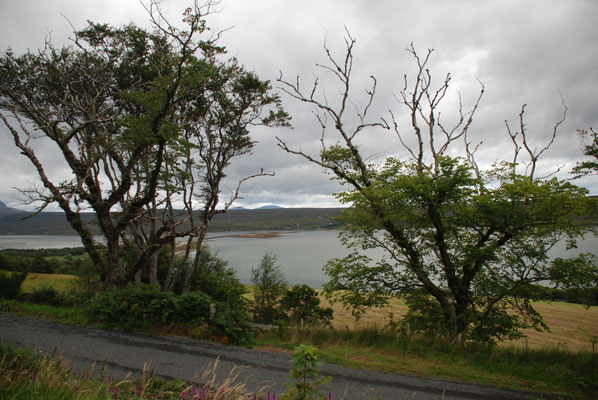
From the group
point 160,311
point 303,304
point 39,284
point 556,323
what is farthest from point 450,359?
point 556,323

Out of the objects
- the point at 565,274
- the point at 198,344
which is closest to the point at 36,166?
the point at 198,344

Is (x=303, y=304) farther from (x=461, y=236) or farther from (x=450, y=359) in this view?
(x=450, y=359)

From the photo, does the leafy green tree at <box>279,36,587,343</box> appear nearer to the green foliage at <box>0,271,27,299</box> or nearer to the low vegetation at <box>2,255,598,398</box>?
the low vegetation at <box>2,255,598,398</box>

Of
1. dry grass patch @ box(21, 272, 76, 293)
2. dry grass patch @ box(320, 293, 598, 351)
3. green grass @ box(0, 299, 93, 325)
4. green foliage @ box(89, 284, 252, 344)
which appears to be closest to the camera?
green foliage @ box(89, 284, 252, 344)

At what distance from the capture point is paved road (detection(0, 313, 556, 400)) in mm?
5758

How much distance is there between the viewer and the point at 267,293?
19.7 m

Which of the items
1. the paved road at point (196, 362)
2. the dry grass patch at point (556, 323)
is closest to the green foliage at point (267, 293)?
the dry grass patch at point (556, 323)

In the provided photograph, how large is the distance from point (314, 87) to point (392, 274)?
8.68 metres

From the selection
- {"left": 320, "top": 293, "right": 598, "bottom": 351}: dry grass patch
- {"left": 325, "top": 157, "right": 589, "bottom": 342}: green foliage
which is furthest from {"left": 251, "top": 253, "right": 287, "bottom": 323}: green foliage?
{"left": 325, "top": 157, "right": 589, "bottom": 342}: green foliage

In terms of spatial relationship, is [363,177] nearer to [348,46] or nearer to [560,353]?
[348,46]

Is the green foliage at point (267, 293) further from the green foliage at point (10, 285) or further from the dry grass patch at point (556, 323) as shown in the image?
the green foliage at point (10, 285)

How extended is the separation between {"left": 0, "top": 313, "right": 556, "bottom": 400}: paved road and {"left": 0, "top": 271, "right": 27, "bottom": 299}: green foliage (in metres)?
4.26

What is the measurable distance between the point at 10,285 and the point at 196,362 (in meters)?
10.7

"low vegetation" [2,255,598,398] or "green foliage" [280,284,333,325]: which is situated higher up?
"low vegetation" [2,255,598,398]
